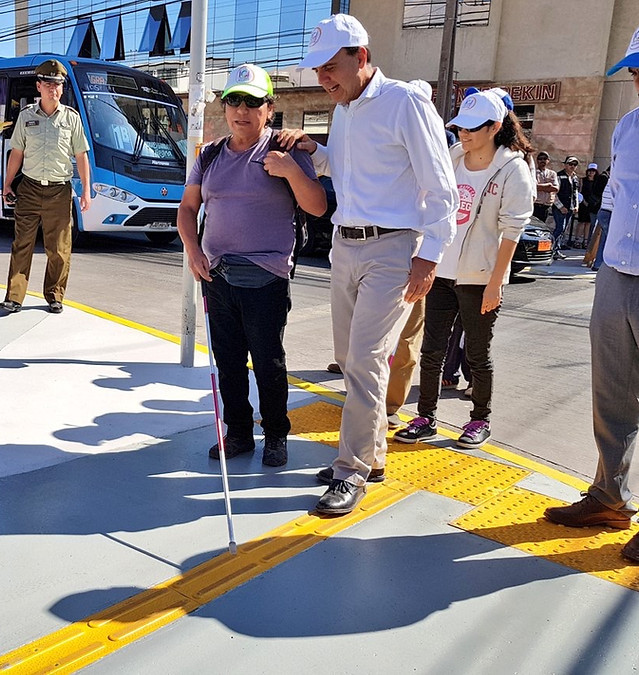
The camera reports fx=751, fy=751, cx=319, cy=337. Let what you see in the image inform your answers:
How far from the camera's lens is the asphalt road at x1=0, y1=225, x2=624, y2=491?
4.73 meters

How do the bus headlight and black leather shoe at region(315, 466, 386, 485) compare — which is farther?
the bus headlight

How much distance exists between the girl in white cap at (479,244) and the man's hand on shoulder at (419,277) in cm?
86

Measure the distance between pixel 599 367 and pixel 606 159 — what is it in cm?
1872

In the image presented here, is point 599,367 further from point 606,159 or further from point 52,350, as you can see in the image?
point 606,159

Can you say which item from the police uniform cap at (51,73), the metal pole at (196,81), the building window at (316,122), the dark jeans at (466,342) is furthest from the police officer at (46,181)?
the building window at (316,122)

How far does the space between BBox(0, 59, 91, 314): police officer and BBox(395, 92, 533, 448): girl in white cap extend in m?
3.76

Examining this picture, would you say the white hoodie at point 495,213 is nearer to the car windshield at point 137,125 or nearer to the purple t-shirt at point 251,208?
the purple t-shirt at point 251,208

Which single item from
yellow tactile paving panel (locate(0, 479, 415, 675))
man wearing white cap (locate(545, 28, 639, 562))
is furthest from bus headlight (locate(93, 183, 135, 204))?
man wearing white cap (locate(545, 28, 639, 562))

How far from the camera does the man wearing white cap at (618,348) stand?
2.96 metres

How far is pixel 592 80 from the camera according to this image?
1991cm

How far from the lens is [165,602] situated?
2.56 m

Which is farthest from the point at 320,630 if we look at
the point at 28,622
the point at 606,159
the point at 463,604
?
the point at 606,159

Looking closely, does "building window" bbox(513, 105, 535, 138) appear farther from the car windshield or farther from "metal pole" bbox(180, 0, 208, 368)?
"metal pole" bbox(180, 0, 208, 368)

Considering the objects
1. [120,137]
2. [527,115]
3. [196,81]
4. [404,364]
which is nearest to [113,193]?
[120,137]
